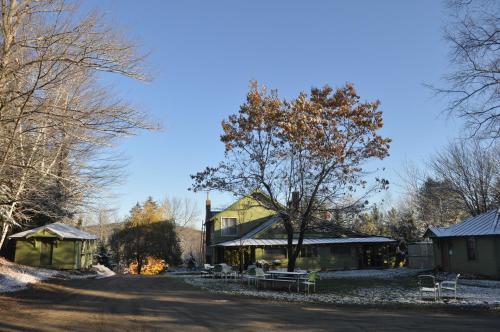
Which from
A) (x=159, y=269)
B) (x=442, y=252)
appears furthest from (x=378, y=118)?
(x=159, y=269)

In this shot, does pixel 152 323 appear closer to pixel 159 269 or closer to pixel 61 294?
pixel 61 294

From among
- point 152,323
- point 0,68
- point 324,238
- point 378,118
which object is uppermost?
point 378,118

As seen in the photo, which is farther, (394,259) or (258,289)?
(394,259)

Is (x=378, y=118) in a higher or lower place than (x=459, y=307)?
higher

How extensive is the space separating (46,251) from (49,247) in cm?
36

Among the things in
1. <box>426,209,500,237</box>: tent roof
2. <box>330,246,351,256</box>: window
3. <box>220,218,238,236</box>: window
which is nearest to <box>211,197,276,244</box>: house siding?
<box>220,218,238,236</box>: window

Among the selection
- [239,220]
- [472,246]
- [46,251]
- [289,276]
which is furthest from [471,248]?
[46,251]

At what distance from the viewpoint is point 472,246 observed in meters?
28.9

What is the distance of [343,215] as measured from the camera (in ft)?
85.7

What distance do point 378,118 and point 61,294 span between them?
15.8 m

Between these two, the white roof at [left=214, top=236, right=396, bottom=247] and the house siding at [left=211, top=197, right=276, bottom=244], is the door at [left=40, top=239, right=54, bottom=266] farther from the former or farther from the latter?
the house siding at [left=211, top=197, right=276, bottom=244]

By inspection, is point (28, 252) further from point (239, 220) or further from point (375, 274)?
point (375, 274)

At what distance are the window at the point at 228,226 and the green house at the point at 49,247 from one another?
12.4m

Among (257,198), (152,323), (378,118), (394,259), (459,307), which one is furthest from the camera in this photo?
(394,259)
